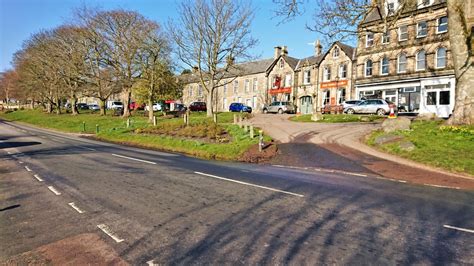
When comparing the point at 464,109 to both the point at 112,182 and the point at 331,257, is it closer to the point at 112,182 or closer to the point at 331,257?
the point at 331,257

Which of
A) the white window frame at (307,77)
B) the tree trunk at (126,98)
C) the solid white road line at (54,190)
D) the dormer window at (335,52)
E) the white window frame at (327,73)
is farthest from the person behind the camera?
the white window frame at (307,77)

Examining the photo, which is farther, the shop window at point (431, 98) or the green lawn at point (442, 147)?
the shop window at point (431, 98)

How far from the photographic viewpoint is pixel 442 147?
1276cm

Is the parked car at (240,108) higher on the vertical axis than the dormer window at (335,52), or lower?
lower

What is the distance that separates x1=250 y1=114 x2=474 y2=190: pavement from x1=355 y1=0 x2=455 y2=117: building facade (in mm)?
16006

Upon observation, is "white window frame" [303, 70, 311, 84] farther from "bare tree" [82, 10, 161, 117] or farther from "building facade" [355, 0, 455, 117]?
"bare tree" [82, 10, 161, 117]

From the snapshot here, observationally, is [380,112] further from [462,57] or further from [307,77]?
[307,77]

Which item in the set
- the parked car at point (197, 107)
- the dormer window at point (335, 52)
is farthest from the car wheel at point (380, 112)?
the parked car at point (197, 107)

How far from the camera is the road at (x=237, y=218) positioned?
4254mm

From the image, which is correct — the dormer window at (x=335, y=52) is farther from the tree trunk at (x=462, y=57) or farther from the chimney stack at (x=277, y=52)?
the tree trunk at (x=462, y=57)

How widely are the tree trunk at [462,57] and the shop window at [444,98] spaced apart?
17.8 meters

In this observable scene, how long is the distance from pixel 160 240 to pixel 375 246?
3.29 meters

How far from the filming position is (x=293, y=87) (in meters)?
49.0

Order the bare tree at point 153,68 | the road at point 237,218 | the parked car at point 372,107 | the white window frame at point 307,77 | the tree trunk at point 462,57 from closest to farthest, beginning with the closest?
the road at point 237,218, the tree trunk at point 462,57, the parked car at point 372,107, the bare tree at point 153,68, the white window frame at point 307,77
